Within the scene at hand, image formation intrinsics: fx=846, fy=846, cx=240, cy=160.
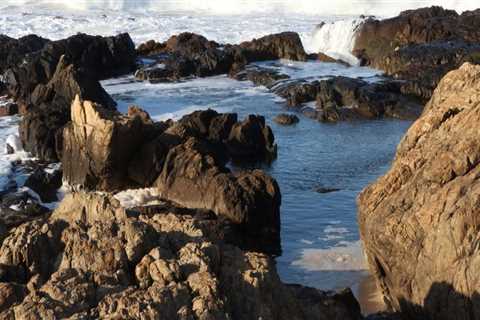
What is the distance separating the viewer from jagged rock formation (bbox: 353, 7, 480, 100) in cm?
3172

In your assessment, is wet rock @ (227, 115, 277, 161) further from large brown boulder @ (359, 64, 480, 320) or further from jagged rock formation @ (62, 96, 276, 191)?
large brown boulder @ (359, 64, 480, 320)

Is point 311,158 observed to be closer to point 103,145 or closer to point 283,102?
point 103,145

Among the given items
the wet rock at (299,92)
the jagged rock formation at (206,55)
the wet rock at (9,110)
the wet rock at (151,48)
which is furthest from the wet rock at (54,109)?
the wet rock at (151,48)

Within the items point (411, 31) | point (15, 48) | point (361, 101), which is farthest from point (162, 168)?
point (411, 31)

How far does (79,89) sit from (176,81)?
10.0 meters

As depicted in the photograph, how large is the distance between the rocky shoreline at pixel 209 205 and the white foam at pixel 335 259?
688mm

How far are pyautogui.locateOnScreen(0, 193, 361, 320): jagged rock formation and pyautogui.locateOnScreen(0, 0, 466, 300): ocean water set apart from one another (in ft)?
→ 18.4

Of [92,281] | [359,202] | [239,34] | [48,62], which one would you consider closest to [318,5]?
[239,34]

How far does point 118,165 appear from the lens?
18.1m

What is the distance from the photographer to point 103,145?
17875mm

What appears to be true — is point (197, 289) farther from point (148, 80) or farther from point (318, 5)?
point (318, 5)

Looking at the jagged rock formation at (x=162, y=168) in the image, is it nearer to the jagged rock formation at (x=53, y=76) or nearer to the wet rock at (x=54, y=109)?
the wet rock at (x=54, y=109)

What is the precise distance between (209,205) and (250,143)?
6.75 meters

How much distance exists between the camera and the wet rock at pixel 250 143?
22.0m
